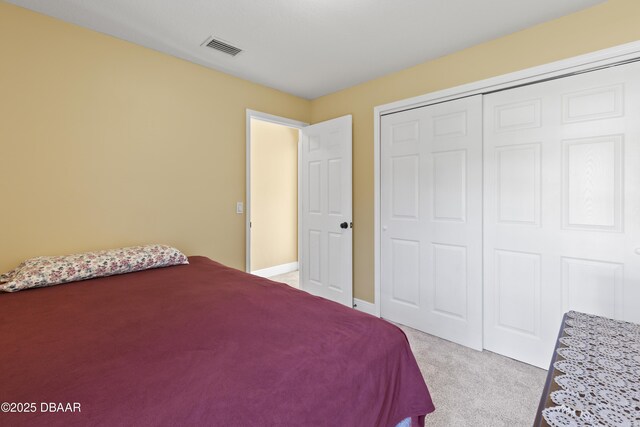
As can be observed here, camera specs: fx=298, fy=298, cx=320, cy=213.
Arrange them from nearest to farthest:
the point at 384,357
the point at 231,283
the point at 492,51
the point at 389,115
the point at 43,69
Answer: the point at 384,357 < the point at 231,283 < the point at 43,69 < the point at 492,51 < the point at 389,115

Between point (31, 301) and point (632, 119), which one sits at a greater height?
point (632, 119)

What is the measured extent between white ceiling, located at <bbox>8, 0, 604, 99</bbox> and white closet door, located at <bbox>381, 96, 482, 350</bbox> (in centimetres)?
54

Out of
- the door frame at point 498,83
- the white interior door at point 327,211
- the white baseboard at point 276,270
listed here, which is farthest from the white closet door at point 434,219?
the white baseboard at point 276,270

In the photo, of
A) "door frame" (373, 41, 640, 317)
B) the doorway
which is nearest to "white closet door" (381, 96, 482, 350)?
"door frame" (373, 41, 640, 317)

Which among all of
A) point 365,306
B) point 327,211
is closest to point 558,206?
point 365,306

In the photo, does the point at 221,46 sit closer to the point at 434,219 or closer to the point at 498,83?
the point at 498,83

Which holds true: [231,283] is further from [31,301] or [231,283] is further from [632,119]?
[632,119]

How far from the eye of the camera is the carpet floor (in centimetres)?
166

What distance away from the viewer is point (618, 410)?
61cm

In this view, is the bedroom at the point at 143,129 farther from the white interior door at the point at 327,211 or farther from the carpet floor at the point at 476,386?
the carpet floor at the point at 476,386

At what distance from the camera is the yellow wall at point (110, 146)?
1.90 m

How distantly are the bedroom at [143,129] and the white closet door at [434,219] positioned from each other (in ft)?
0.74

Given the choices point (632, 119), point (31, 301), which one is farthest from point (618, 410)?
point (31, 301)

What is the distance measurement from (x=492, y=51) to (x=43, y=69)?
10.5 feet
